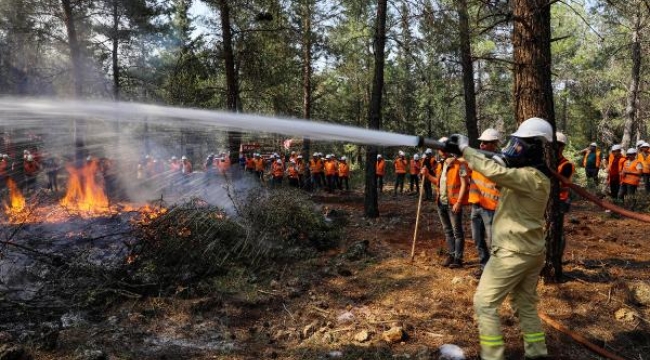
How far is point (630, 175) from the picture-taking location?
12914 mm

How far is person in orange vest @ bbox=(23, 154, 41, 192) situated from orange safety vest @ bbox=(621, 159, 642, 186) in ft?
73.9

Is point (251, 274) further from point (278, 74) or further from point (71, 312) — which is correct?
point (278, 74)

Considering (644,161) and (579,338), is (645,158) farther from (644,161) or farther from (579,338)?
(579,338)

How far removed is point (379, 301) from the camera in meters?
5.84

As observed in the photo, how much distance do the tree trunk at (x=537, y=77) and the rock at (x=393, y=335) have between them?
2463 mm

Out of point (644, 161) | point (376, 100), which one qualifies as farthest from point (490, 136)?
point (644, 161)

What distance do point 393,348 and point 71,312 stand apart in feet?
13.7

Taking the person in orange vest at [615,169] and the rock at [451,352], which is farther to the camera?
the person in orange vest at [615,169]

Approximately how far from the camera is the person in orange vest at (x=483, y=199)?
5.89 meters

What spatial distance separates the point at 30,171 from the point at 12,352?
738 inches

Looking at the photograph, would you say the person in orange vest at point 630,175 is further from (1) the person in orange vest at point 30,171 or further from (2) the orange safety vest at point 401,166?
(1) the person in orange vest at point 30,171

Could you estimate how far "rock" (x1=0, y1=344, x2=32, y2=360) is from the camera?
3703 mm

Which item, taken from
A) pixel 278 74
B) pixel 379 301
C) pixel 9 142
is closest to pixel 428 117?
pixel 278 74

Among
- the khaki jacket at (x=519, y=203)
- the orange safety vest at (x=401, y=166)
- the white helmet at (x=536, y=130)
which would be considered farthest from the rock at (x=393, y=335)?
the orange safety vest at (x=401, y=166)
